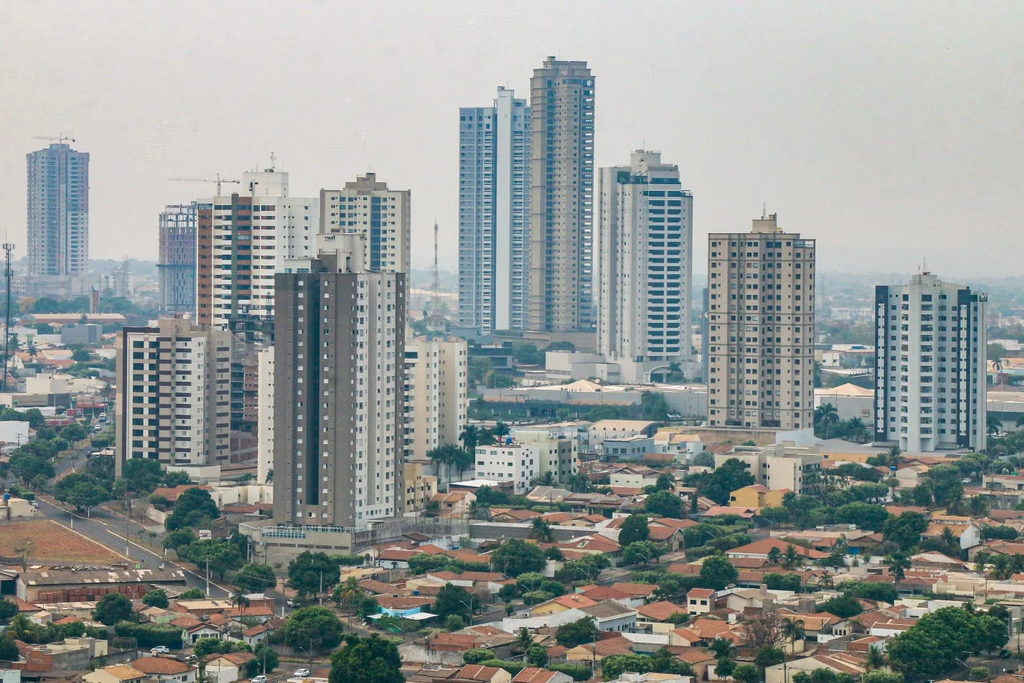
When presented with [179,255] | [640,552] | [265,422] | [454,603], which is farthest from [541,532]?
[179,255]

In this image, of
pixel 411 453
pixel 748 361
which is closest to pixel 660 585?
pixel 411 453

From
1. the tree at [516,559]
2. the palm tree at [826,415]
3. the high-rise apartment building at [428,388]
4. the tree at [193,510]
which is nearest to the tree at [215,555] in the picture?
the tree at [193,510]

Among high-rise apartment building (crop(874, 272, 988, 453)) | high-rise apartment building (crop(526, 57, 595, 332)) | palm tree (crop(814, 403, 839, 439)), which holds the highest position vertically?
high-rise apartment building (crop(526, 57, 595, 332))

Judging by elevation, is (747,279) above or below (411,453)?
above

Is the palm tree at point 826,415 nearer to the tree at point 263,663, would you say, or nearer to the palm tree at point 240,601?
the palm tree at point 240,601

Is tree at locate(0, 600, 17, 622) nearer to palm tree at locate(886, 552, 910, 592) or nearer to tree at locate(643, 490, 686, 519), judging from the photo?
palm tree at locate(886, 552, 910, 592)

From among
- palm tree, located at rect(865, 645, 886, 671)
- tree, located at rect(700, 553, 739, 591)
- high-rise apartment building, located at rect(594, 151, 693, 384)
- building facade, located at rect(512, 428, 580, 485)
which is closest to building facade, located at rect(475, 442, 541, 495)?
building facade, located at rect(512, 428, 580, 485)

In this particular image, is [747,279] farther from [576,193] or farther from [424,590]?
[576,193]
